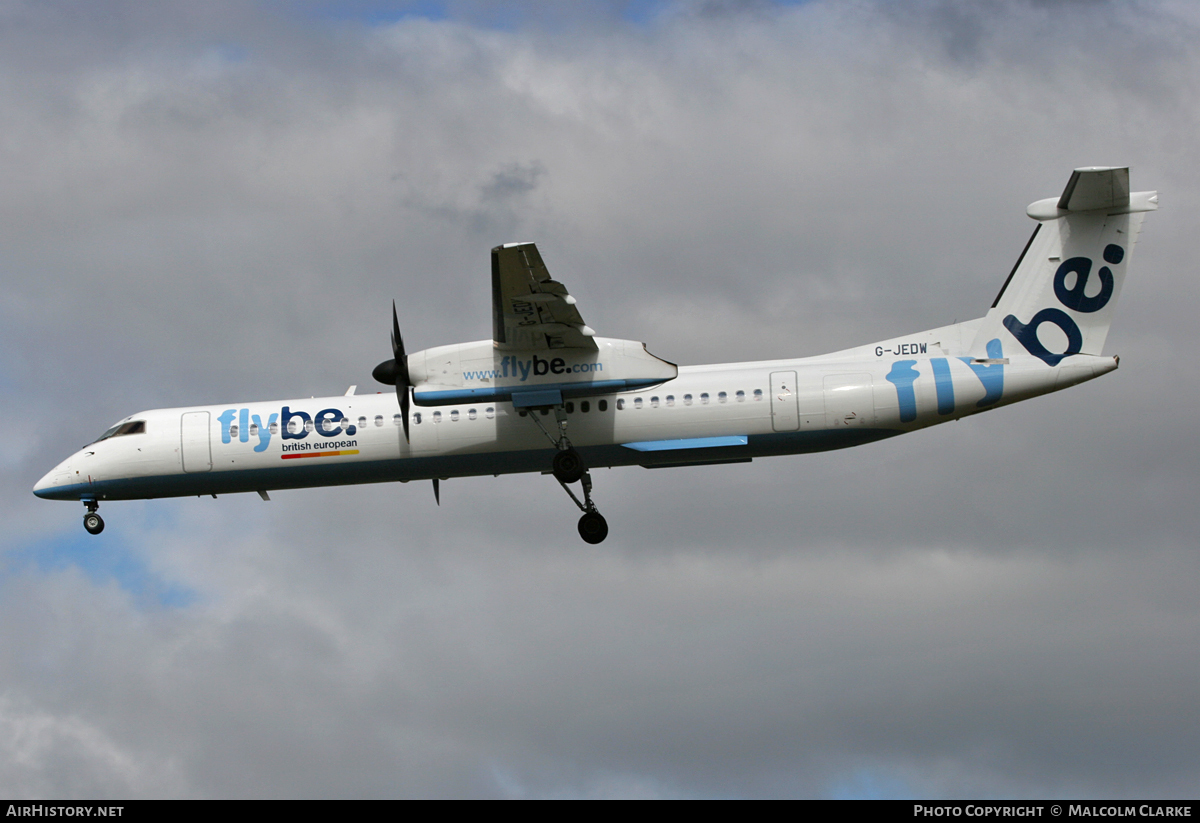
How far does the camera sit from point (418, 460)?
2898 cm

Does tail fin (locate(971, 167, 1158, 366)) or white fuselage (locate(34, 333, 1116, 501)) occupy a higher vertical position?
tail fin (locate(971, 167, 1158, 366))

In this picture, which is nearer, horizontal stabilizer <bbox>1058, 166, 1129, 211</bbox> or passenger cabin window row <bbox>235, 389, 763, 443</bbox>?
horizontal stabilizer <bbox>1058, 166, 1129, 211</bbox>

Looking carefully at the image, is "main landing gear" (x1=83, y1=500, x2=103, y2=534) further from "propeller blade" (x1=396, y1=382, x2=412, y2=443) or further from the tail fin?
the tail fin

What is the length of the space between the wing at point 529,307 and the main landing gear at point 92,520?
10313mm

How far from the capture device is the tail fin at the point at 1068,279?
28.1m

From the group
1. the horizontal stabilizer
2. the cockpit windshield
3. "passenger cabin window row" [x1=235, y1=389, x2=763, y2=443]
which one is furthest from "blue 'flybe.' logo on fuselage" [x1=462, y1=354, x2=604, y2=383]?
the horizontal stabilizer

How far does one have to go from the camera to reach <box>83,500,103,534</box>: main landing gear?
98.8 feet

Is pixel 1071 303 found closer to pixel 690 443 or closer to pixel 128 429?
pixel 690 443

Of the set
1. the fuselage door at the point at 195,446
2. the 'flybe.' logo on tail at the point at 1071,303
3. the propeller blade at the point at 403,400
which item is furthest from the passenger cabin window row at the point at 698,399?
the fuselage door at the point at 195,446

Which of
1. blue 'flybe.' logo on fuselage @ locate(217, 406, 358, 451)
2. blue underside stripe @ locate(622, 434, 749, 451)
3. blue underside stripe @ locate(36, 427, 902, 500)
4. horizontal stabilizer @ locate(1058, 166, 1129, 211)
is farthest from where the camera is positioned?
blue 'flybe.' logo on fuselage @ locate(217, 406, 358, 451)

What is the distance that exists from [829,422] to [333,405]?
35.4ft
